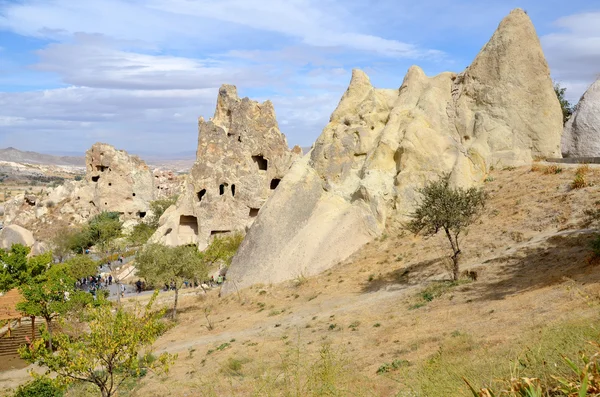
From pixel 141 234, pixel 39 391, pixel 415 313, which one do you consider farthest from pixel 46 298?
pixel 141 234

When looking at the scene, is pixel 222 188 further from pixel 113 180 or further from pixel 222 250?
pixel 113 180

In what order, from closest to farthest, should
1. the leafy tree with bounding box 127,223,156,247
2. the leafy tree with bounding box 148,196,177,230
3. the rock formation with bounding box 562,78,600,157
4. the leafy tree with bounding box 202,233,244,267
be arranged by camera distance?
the rock formation with bounding box 562,78,600,157
the leafy tree with bounding box 202,233,244,267
the leafy tree with bounding box 127,223,156,247
the leafy tree with bounding box 148,196,177,230

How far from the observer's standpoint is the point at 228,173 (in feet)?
115

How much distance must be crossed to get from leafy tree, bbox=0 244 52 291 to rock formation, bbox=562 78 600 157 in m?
23.3

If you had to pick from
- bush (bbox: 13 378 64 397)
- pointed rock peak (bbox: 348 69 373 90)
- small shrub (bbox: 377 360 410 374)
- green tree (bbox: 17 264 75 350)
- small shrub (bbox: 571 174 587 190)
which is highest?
pointed rock peak (bbox: 348 69 373 90)

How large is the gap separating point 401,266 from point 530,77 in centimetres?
1307

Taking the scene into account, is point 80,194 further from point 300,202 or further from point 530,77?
point 530,77

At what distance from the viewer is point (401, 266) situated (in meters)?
19.5

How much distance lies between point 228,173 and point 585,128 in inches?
835

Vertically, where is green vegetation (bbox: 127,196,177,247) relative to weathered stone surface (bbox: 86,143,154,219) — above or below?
below

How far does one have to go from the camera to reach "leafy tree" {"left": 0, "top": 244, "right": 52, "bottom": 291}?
21.8m

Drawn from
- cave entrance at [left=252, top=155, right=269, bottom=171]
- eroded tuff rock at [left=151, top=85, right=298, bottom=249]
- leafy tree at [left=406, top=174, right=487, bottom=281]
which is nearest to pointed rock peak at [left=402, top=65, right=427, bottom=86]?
eroded tuff rock at [left=151, top=85, right=298, bottom=249]

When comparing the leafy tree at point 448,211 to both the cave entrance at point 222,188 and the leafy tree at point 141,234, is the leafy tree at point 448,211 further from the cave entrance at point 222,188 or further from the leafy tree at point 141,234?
the leafy tree at point 141,234

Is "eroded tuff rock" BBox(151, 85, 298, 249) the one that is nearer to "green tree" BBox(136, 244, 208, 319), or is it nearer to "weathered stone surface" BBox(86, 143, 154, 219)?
"green tree" BBox(136, 244, 208, 319)
